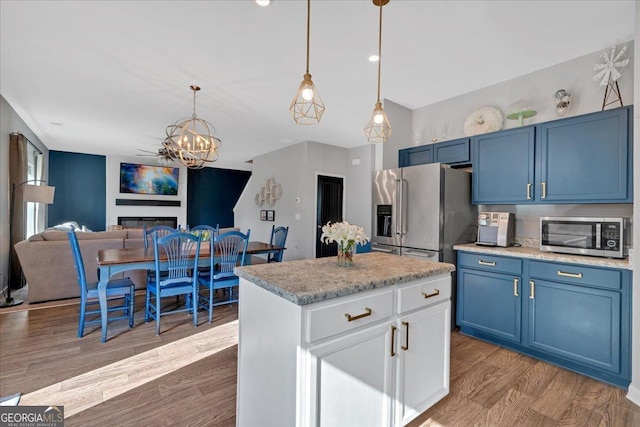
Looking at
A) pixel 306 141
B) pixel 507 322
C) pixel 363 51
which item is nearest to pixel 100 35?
pixel 363 51

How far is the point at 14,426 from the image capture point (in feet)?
5.30

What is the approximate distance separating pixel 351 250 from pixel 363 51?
203 centimetres

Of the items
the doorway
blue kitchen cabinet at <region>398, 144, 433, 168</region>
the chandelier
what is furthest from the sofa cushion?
blue kitchen cabinet at <region>398, 144, 433, 168</region>

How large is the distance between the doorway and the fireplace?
16.4ft

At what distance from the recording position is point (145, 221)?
8.38 m

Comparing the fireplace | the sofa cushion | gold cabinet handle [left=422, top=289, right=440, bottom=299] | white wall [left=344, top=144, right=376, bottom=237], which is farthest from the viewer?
the fireplace

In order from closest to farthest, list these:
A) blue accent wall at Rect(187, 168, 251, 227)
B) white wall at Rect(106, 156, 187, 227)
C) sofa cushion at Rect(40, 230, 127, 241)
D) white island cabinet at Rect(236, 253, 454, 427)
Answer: white island cabinet at Rect(236, 253, 454, 427)
sofa cushion at Rect(40, 230, 127, 241)
white wall at Rect(106, 156, 187, 227)
blue accent wall at Rect(187, 168, 251, 227)

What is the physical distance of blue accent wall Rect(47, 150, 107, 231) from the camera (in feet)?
24.8

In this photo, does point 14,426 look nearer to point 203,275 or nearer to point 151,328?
point 151,328

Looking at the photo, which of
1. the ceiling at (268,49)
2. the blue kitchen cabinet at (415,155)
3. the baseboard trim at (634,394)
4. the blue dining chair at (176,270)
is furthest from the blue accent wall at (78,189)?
the baseboard trim at (634,394)

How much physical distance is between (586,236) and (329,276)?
2.29 metres

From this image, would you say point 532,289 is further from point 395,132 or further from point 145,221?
point 145,221

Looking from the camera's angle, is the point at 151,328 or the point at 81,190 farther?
the point at 81,190

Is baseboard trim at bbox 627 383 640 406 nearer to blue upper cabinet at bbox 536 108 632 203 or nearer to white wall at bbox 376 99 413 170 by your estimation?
blue upper cabinet at bbox 536 108 632 203
